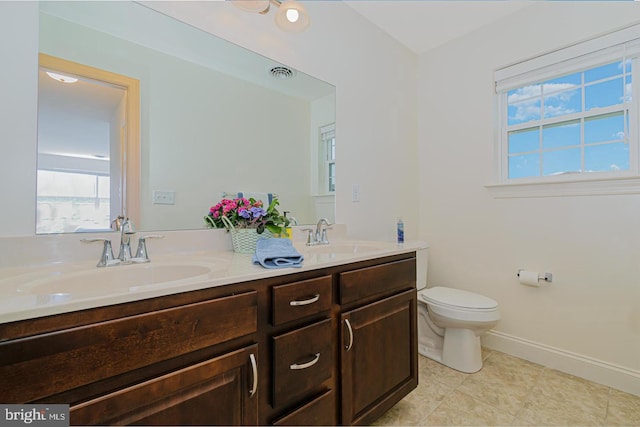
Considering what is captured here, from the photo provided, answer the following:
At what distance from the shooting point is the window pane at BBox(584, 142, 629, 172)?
174cm

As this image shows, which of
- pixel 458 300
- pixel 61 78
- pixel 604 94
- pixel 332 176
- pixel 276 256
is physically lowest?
pixel 458 300

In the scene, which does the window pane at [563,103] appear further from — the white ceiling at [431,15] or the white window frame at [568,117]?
the white ceiling at [431,15]

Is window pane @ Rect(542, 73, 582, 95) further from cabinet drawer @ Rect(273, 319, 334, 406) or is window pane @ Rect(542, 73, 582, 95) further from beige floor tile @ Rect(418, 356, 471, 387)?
cabinet drawer @ Rect(273, 319, 334, 406)

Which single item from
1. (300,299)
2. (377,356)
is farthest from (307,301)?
(377,356)

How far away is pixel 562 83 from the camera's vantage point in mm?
1985

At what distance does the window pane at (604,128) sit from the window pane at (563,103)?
4.8 inches

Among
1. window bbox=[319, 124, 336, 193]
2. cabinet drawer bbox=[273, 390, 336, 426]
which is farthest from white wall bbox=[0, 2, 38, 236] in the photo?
window bbox=[319, 124, 336, 193]

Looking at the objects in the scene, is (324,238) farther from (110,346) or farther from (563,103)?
(563,103)

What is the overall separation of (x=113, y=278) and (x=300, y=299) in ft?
2.01

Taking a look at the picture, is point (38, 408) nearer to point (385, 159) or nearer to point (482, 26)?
point (385, 159)

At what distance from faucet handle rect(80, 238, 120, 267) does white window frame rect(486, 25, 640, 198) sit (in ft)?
7.73

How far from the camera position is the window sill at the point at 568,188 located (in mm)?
1679

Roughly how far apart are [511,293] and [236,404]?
6.82 feet

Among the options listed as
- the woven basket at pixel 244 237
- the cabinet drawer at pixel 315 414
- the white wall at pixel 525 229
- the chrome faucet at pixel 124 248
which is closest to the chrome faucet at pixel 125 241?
the chrome faucet at pixel 124 248
